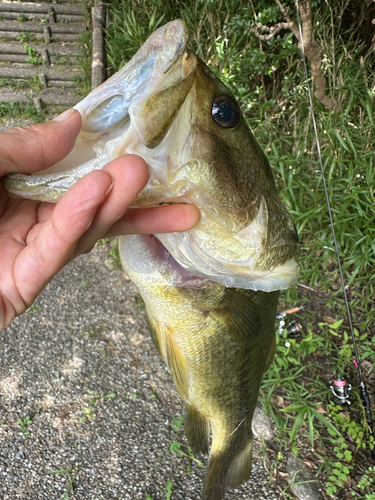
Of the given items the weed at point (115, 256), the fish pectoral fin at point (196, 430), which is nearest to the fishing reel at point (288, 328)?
the fish pectoral fin at point (196, 430)

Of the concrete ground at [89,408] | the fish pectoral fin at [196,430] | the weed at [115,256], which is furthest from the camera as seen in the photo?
the weed at [115,256]

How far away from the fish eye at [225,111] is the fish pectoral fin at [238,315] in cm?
63

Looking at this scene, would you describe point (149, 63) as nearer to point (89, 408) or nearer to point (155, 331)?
point (155, 331)

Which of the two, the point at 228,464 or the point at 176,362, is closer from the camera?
the point at 176,362

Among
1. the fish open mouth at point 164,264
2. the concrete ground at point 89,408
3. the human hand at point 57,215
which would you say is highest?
the human hand at point 57,215

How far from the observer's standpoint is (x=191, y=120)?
0.98 metres

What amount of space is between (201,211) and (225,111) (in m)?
0.28

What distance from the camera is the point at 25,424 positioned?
2.90 meters

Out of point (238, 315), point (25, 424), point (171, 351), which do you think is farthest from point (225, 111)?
point (25, 424)

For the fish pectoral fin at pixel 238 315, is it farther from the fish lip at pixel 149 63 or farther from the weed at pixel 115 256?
the weed at pixel 115 256

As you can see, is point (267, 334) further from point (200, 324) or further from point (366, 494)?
point (366, 494)

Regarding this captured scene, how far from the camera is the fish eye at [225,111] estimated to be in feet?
3.32

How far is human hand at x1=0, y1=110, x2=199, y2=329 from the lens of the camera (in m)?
0.89

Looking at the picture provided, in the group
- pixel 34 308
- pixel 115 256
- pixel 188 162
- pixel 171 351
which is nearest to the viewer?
pixel 188 162
